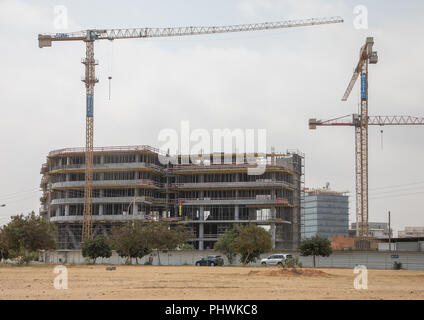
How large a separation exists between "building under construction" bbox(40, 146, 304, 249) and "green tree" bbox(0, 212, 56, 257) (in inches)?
1646

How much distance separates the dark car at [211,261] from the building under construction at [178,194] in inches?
1486

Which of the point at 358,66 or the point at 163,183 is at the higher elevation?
the point at 358,66

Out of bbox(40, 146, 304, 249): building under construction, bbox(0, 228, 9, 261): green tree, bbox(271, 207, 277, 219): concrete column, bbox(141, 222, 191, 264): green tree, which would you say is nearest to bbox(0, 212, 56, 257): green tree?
bbox(0, 228, 9, 261): green tree

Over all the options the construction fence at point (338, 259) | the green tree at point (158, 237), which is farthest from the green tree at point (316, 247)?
the green tree at point (158, 237)

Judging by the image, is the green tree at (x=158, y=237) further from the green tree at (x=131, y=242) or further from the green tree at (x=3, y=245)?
the green tree at (x=3, y=245)

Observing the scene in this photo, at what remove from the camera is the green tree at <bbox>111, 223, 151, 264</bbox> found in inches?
3162

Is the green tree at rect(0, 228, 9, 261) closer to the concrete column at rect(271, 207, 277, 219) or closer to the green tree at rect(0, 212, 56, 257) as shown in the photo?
the green tree at rect(0, 212, 56, 257)

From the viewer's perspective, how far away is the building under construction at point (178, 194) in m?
120

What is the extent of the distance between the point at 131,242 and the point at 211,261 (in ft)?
33.6

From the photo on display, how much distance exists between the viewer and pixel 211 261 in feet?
260
